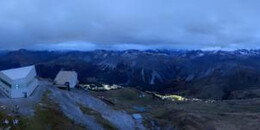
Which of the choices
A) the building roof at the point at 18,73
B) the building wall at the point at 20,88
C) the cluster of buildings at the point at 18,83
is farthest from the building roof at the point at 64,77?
the building wall at the point at 20,88


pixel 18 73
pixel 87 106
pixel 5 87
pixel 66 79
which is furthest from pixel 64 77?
pixel 5 87

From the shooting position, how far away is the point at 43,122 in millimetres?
98250

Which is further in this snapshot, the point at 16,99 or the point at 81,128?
the point at 16,99

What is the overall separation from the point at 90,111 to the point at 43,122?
28.7 metres

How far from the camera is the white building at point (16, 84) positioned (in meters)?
118

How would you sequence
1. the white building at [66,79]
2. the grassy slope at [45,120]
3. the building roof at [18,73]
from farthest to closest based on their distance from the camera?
the white building at [66,79]
the building roof at [18,73]
the grassy slope at [45,120]

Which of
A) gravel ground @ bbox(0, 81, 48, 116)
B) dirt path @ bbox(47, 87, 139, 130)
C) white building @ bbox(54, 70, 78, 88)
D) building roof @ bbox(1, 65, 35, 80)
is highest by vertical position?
building roof @ bbox(1, 65, 35, 80)

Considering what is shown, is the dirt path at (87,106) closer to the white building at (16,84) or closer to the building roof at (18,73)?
the white building at (16,84)

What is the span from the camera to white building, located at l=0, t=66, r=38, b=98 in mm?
118438

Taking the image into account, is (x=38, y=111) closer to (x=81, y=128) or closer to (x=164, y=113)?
(x=81, y=128)

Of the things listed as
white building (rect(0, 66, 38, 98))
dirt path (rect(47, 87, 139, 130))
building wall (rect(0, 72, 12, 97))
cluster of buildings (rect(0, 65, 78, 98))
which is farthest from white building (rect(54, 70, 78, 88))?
building wall (rect(0, 72, 12, 97))

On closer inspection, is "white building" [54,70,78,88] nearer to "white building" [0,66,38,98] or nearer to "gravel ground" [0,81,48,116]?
"white building" [0,66,38,98]

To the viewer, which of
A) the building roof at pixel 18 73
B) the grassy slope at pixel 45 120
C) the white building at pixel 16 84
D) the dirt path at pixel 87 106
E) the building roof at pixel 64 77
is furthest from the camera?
the building roof at pixel 64 77

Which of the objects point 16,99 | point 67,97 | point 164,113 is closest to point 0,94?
point 16,99
